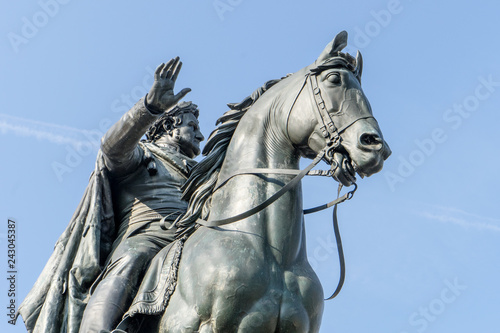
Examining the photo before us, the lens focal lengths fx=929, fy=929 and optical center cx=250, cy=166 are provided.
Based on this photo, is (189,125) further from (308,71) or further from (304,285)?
(304,285)

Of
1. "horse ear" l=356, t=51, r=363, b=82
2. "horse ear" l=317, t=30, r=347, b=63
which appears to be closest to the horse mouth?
"horse ear" l=317, t=30, r=347, b=63

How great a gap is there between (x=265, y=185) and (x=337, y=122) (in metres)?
0.89

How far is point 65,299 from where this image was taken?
10000 mm

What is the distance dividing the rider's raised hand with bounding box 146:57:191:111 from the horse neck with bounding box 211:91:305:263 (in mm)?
890

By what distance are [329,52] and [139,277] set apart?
115 inches

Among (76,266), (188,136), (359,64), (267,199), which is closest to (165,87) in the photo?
(267,199)

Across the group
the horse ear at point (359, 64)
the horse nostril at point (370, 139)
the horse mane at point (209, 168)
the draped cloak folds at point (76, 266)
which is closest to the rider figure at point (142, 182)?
the draped cloak folds at point (76, 266)

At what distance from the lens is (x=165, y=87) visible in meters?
9.55

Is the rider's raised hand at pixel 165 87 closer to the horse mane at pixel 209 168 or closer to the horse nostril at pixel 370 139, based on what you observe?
the horse mane at pixel 209 168

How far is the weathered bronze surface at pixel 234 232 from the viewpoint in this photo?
8148mm

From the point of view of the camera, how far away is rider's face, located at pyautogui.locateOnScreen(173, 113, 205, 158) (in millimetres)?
11922

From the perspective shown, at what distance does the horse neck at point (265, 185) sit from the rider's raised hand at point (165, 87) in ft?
2.92

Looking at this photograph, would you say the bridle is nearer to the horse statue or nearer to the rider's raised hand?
the horse statue

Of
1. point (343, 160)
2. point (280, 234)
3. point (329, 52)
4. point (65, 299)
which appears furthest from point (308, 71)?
point (65, 299)
